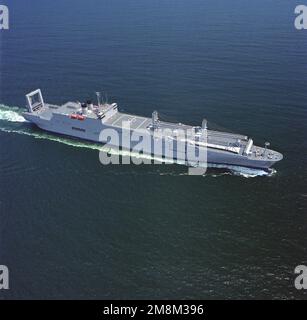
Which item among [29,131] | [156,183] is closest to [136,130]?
[156,183]

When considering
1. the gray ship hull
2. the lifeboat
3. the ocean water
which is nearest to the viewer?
the ocean water

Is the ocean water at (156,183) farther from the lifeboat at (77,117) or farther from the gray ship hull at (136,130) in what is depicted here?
the lifeboat at (77,117)

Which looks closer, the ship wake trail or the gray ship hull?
the gray ship hull

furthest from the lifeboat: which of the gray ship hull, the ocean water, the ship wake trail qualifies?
the ocean water

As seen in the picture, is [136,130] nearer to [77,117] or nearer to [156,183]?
[77,117]

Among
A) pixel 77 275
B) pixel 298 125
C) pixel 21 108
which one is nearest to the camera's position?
pixel 77 275

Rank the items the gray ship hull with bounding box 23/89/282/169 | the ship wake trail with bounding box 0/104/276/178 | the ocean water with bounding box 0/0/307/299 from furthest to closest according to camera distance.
Result: 1. the ship wake trail with bounding box 0/104/276/178
2. the gray ship hull with bounding box 23/89/282/169
3. the ocean water with bounding box 0/0/307/299

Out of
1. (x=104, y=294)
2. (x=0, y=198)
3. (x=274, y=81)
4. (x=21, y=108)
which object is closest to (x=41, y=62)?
(x=21, y=108)

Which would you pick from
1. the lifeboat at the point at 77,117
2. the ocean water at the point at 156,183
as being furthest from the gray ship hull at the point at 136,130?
the ocean water at the point at 156,183

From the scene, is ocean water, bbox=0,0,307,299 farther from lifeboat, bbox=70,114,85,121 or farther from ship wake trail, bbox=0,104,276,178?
lifeboat, bbox=70,114,85,121

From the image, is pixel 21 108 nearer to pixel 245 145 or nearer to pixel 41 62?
pixel 41 62
